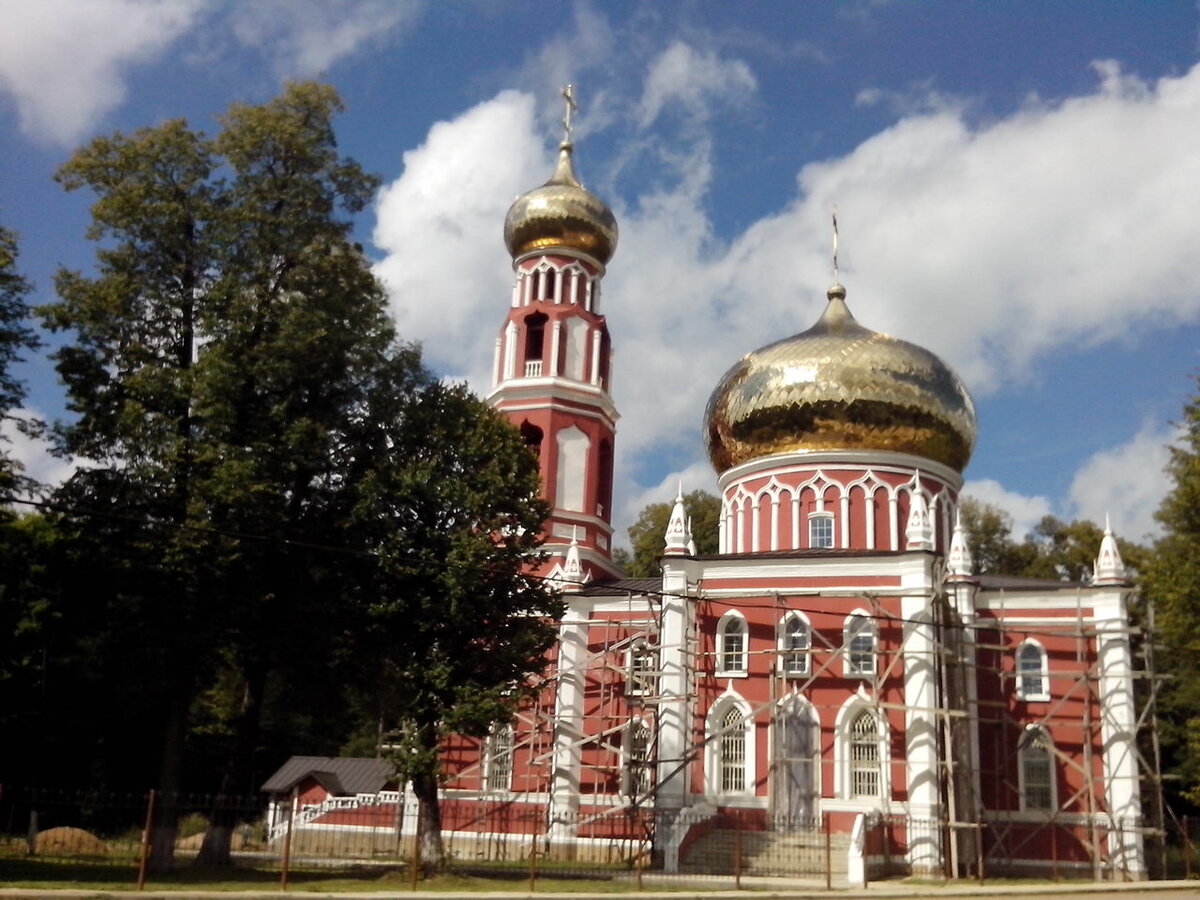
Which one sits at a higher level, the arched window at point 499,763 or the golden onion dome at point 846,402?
the golden onion dome at point 846,402

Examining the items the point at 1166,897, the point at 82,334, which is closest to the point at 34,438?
the point at 82,334

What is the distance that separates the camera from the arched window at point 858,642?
29.3 m

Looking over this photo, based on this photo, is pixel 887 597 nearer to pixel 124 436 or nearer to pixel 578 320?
pixel 578 320

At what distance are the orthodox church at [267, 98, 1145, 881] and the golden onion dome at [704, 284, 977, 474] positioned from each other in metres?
0.07

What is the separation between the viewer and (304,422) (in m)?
23.8

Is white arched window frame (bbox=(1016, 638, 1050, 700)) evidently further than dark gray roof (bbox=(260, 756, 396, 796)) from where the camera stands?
No

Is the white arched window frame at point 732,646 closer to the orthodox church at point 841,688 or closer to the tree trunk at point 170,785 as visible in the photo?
the orthodox church at point 841,688

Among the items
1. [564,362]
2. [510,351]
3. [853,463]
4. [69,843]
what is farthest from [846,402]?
[69,843]

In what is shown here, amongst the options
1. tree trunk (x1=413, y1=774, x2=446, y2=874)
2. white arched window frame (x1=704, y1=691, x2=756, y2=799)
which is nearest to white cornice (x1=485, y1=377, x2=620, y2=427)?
white arched window frame (x1=704, y1=691, x2=756, y2=799)

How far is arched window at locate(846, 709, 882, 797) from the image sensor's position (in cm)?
2862

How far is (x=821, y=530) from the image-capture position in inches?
1355

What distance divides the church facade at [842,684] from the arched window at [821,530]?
0.05m

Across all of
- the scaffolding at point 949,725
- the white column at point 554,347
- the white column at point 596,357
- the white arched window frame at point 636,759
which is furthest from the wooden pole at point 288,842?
the white column at point 596,357

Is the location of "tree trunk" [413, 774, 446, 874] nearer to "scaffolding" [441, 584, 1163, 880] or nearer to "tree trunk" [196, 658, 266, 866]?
Result: "tree trunk" [196, 658, 266, 866]
